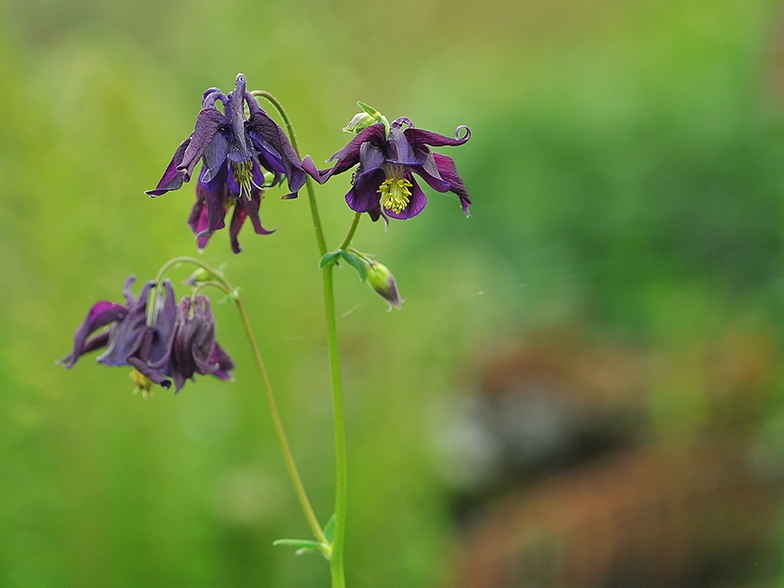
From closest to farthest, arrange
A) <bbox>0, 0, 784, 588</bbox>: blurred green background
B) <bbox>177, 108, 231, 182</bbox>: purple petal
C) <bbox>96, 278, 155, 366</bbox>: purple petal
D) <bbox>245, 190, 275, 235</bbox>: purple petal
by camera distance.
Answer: <bbox>177, 108, 231, 182</bbox>: purple petal
<bbox>245, 190, 275, 235</bbox>: purple petal
<bbox>96, 278, 155, 366</bbox>: purple petal
<bbox>0, 0, 784, 588</bbox>: blurred green background

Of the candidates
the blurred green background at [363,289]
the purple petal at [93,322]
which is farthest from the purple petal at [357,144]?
the blurred green background at [363,289]

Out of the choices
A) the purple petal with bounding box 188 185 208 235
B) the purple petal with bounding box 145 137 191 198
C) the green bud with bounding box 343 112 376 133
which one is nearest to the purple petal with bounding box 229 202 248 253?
the purple petal with bounding box 188 185 208 235

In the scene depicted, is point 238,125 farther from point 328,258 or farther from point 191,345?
point 191,345

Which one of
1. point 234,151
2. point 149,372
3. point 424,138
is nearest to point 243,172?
point 234,151

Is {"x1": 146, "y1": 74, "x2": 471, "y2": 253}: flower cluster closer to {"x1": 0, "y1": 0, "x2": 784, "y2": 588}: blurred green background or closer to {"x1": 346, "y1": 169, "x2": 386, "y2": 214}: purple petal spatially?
{"x1": 346, "y1": 169, "x2": 386, "y2": 214}: purple petal

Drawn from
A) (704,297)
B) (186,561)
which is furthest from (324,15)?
(186,561)
